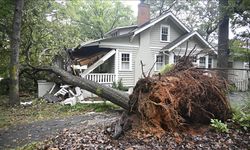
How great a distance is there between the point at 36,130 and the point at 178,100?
461 centimetres

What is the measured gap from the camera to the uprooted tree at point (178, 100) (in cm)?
462

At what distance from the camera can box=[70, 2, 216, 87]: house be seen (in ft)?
52.9

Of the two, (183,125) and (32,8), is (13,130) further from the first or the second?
(32,8)

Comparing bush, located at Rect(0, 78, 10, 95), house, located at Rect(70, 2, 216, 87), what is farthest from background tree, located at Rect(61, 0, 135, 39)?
bush, located at Rect(0, 78, 10, 95)

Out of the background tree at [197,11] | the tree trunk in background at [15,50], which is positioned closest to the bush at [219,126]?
the tree trunk in background at [15,50]

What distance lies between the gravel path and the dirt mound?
234 centimetres

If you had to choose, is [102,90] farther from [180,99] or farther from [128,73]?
[128,73]

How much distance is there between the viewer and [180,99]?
187 inches

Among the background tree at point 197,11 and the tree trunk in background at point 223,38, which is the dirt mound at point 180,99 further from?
the background tree at point 197,11

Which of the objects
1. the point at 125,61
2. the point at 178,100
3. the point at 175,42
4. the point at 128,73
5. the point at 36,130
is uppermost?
the point at 175,42

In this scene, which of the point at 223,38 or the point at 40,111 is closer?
the point at 40,111

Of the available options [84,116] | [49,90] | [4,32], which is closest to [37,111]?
[84,116]

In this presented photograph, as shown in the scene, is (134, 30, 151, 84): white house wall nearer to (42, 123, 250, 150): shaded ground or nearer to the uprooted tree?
the uprooted tree

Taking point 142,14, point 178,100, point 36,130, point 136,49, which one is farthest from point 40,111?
point 142,14
